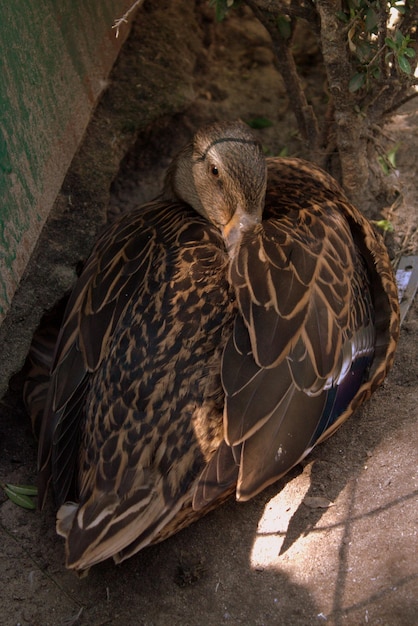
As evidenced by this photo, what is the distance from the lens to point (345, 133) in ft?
15.3

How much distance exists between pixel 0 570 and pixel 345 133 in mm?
2811

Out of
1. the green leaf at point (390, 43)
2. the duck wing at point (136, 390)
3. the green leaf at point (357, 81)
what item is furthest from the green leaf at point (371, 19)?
the duck wing at point (136, 390)

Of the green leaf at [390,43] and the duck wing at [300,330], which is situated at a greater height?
the green leaf at [390,43]

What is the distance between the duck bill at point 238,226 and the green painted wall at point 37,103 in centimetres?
98

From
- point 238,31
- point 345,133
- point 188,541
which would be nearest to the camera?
point 188,541

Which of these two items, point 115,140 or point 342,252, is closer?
point 342,252

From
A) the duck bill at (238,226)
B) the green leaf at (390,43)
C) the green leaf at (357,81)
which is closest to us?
the duck bill at (238,226)

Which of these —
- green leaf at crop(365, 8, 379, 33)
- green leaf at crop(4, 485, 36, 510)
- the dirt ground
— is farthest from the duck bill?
green leaf at crop(4, 485, 36, 510)

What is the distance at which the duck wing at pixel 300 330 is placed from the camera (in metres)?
3.30

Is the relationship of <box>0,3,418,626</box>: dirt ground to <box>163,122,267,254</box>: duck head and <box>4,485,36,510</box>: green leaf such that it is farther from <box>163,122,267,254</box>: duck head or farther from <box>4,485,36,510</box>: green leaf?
<box>163,122,267,254</box>: duck head

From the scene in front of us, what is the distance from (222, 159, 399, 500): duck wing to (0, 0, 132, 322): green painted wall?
1.08 m

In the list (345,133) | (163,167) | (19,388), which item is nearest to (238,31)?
(163,167)

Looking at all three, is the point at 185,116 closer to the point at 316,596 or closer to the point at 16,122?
the point at 16,122

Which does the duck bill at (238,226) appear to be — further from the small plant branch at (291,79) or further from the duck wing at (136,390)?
the small plant branch at (291,79)
